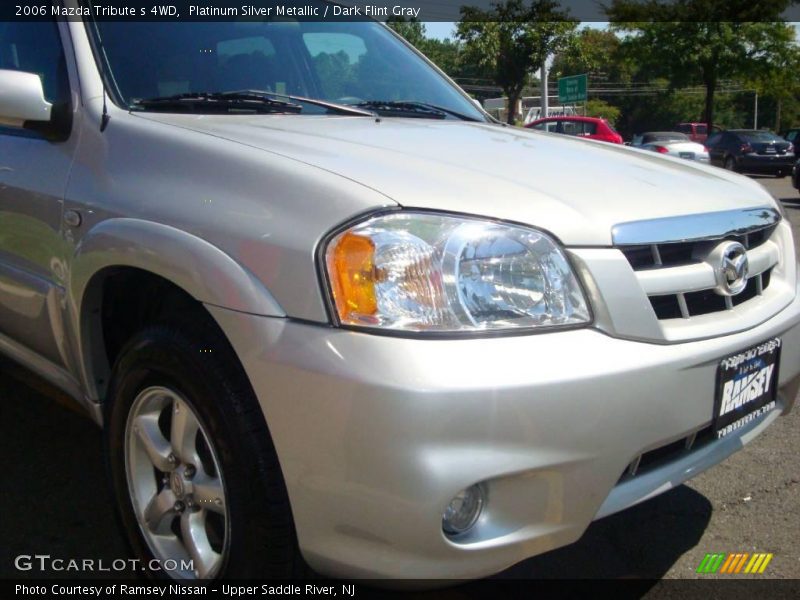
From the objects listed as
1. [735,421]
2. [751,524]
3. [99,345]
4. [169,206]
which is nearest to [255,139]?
[169,206]

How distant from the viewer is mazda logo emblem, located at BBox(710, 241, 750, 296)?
6.72 ft

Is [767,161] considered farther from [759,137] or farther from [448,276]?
[448,276]

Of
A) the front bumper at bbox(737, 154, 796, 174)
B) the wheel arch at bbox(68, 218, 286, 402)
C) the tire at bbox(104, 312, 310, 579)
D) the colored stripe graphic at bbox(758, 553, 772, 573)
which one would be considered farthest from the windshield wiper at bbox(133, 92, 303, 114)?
the front bumper at bbox(737, 154, 796, 174)

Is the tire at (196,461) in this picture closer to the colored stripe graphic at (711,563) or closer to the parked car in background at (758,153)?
the colored stripe graphic at (711,563)

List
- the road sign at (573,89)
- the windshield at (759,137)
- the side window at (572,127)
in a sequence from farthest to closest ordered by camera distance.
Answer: the road sign at (573,89)
the windshield at (759,137)
the side window at (572,127)

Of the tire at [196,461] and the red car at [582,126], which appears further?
the red car at [582,126]

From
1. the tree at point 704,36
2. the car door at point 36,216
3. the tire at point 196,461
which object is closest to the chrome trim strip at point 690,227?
the tire at point 196,461

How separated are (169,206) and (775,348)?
161cm

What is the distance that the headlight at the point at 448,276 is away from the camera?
5.59 feet

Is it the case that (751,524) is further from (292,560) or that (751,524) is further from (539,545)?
(292,560)

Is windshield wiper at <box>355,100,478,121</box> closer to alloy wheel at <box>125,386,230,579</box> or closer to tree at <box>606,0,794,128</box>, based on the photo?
alloy wheel at <box>125,386,230,579</box>

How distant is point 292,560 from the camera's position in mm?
1857

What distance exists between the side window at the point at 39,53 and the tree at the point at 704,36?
3269cm

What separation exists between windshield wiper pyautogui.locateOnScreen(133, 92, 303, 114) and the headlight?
1009 millimetres
